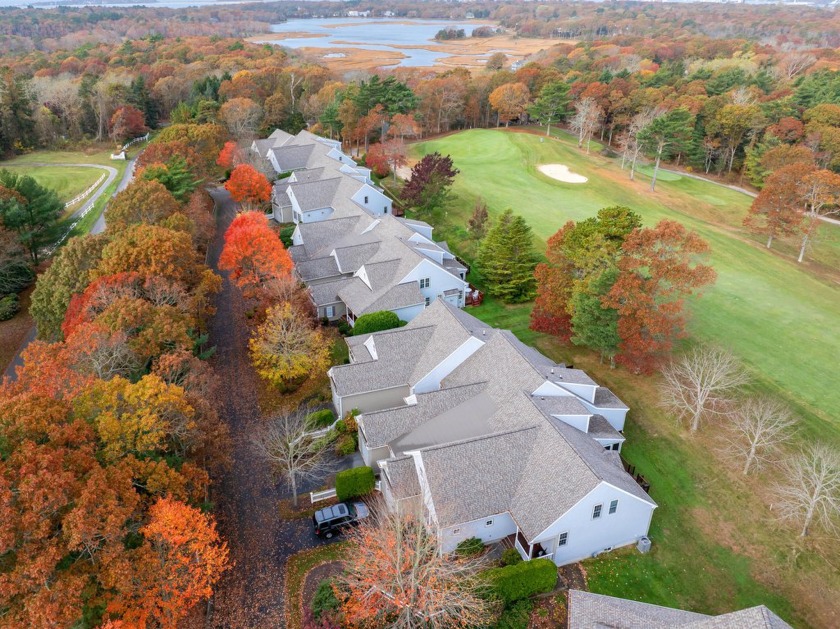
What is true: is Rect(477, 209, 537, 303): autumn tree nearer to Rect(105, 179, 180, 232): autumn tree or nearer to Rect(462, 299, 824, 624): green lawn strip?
Rect(462, 299, 824, 624): green lawn strip

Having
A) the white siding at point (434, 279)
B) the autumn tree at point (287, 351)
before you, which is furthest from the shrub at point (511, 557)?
the white siding at point (434, 279)

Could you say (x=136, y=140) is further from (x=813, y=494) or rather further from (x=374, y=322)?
(x=813, y=494)

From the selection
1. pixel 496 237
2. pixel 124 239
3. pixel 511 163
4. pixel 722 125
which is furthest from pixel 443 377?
pixel 722 125

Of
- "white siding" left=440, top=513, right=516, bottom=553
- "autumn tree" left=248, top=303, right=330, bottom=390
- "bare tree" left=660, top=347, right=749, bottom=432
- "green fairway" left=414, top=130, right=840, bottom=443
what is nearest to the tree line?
"autumn tree" left=248, top=303, right=330, bottom=390

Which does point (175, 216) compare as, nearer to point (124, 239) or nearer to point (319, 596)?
point (124, 239)

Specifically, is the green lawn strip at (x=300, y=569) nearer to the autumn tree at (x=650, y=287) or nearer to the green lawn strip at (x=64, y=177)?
the autumn tree at (x=650, y=287)
